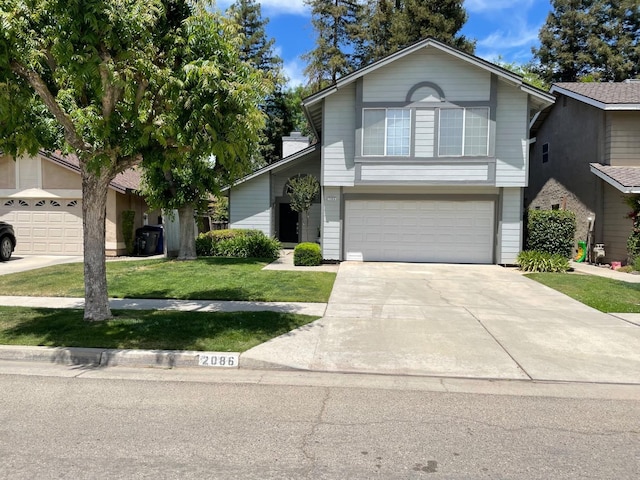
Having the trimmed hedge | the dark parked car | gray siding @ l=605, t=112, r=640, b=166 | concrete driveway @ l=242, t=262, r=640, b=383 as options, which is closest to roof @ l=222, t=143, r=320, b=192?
the trimmed hedge

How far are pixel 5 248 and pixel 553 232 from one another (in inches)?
742

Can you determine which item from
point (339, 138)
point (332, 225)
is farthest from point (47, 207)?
point (339, 138)

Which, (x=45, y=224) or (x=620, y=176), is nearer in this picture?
(x=620, y=176)

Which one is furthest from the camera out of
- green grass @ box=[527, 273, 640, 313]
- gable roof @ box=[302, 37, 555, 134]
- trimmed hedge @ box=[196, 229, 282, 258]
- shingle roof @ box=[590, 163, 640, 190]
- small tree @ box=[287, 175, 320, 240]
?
small tree @ box=[287, 175, 320, 240]

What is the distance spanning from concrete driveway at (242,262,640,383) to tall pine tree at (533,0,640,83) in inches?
1241

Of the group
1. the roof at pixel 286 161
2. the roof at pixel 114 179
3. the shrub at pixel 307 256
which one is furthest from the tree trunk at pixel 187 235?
the shrub at pixel 307 256

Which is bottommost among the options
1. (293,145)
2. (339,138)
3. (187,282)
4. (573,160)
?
(187,282)

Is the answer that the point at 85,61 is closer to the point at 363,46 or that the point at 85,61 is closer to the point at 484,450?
the point at 484,450

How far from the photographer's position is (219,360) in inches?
224

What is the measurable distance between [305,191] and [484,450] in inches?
568

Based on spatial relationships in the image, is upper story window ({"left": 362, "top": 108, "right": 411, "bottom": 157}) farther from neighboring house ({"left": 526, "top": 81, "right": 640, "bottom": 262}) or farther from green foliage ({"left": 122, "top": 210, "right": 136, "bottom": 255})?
green foliage ({"left": 122, "top": 210, "right": 136, "bottom": 255})

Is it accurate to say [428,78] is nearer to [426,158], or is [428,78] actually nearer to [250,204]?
[426,158]

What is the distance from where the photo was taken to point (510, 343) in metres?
6.58

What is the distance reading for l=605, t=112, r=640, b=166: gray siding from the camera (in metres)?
15.8
